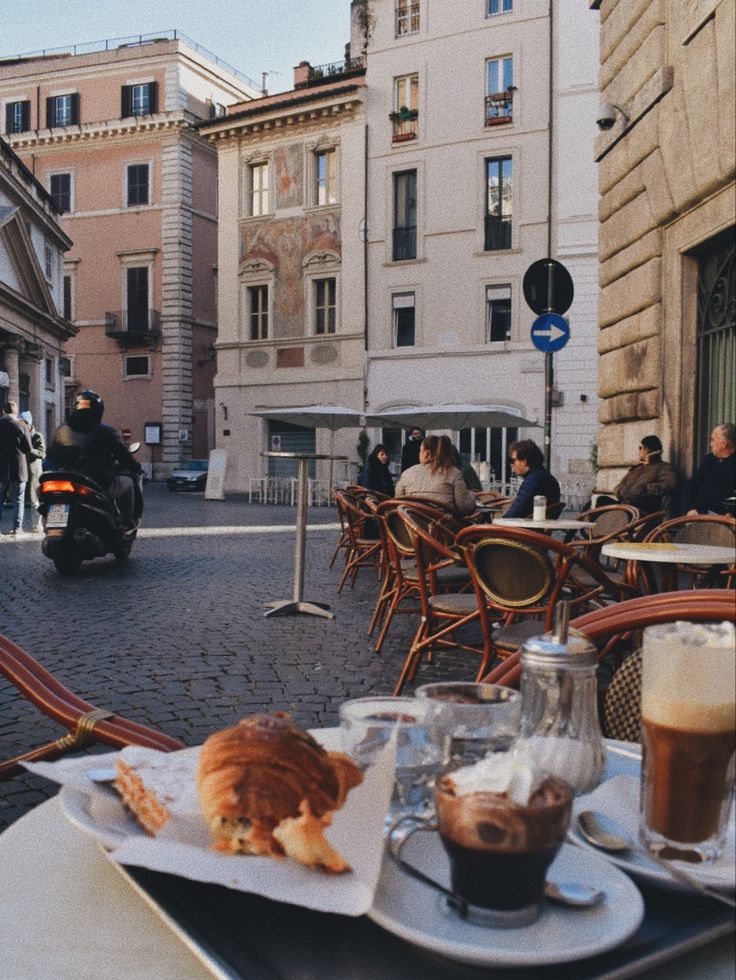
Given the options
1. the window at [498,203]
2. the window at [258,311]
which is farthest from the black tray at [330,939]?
the window at [258,311]

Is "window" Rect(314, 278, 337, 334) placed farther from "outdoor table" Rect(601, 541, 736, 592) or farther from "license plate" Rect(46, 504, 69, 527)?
"outdoor table" Rect(601, 541, 736, 592)

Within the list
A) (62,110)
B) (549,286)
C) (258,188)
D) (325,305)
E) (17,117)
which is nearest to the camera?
(549,286)

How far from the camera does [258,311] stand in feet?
95.7

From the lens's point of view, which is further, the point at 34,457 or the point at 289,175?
the point at 289,175

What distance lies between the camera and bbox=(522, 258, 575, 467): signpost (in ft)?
25.9

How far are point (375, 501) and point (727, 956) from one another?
7.91 meters

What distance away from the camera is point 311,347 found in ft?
91.0

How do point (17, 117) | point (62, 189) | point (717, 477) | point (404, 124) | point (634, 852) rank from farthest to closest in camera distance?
point (17, 117) < point (62, 189) < point (404, 124) < point (717, 477) < point (634, 852)

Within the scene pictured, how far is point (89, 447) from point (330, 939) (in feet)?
29.5

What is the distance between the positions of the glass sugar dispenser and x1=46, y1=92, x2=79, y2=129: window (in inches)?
1636

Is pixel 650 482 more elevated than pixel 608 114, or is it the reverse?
pixel 608 114

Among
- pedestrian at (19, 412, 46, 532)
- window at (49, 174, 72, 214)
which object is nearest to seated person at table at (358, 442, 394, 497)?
pedestrian at (19, 412, 46, 532)

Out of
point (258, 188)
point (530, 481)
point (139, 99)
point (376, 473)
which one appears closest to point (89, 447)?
point (376, 473)

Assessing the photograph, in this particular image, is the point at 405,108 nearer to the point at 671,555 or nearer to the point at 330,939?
the point at 671,555
